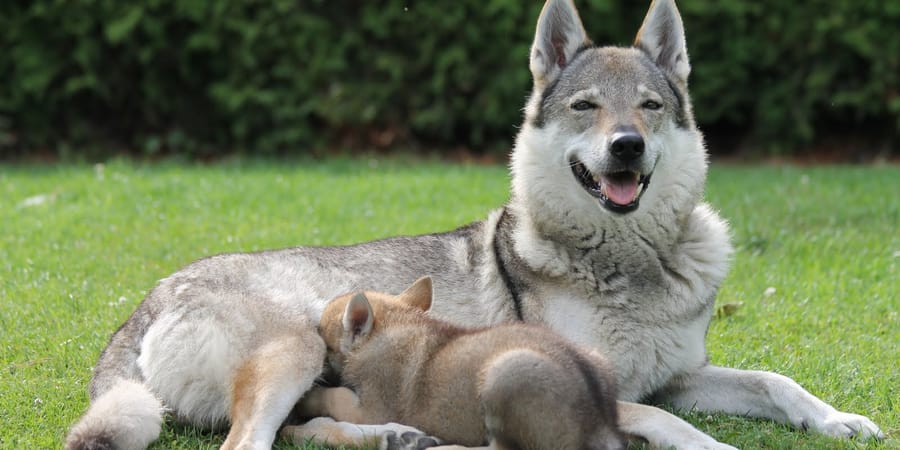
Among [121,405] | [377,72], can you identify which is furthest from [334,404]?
[377,72]

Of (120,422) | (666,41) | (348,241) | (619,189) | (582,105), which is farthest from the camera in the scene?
(348,241)

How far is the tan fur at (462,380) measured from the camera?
13.5ft

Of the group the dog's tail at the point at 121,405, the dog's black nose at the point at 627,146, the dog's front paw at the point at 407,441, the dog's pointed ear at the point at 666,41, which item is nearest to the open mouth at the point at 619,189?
the dog's black nose at the point at 627,146

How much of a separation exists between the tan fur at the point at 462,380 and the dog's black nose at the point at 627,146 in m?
0.97

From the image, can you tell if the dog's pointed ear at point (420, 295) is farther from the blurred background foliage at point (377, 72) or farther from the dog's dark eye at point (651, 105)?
the blurred background foliage at point (377, 72)

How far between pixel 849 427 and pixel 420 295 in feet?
6.50

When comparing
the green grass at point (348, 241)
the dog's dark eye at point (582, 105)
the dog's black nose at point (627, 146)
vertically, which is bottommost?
the green grass at point (348, 241)

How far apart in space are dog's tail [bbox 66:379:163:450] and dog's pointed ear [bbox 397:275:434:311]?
119 cm

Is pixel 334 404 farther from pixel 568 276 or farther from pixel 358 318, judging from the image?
pixel 568 276

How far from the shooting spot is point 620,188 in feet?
16.8

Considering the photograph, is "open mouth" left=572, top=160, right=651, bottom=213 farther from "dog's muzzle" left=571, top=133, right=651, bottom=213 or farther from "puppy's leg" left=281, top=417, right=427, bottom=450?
"puppy's leg" left=281, top=417, right=427, bottom=450

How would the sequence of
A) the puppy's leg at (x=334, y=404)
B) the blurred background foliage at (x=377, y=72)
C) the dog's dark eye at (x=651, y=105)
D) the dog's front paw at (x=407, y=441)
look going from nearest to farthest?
1. the dog's front paw at (x=407, y=441)
2. the puppy's leg at (x=334, y=404)
3. the dog's dark eye at (x=651, y=105)
4. the blurred background foliage at (x=377, y=72)

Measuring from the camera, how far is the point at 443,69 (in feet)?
43.3

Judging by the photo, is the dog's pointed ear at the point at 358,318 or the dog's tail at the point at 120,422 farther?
the dog's pointed ear at the point at 358,318
